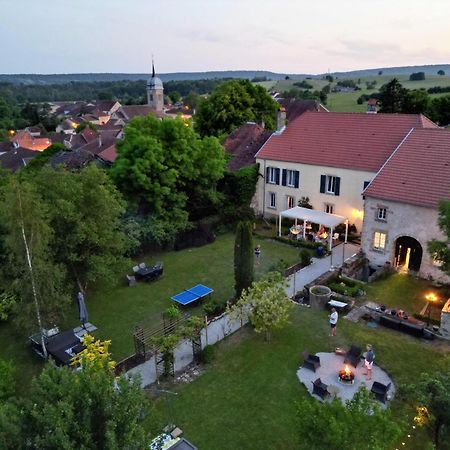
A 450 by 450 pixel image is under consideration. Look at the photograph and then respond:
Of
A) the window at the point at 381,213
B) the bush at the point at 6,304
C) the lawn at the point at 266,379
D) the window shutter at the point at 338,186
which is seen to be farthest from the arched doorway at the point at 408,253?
the bush at the point at 6,304

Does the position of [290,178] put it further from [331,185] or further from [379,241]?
[379,241]

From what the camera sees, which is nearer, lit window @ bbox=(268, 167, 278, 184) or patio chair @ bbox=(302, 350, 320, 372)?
patio chair @ bbox=(302, 350, 320, 372)

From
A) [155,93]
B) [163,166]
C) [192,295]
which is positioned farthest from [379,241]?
[155,93]

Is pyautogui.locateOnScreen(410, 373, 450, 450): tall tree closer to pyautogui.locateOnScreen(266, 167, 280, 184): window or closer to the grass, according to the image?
the grass

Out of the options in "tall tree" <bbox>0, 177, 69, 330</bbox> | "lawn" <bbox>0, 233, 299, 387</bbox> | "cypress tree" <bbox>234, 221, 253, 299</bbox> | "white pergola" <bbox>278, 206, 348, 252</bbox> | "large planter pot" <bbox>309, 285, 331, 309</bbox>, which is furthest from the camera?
"white pergola" <bbox>278, 206, 348, 252</bbox>

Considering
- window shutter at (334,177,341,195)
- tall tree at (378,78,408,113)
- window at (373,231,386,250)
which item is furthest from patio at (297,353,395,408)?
tall tree at (378,78,408,113)

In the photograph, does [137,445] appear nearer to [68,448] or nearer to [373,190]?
[68,448]
